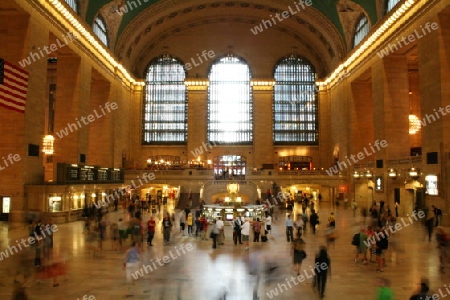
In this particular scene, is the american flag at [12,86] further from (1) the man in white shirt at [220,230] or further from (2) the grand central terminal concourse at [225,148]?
(1) the man in white shirt at [220,230]

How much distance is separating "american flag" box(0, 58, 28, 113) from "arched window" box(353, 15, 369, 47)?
25330 mm

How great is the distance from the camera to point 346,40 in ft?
→ 116

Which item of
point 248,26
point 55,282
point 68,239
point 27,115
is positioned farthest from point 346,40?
point 55,282

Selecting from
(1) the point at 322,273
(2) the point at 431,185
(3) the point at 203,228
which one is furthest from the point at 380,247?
(2) the point at 431,185

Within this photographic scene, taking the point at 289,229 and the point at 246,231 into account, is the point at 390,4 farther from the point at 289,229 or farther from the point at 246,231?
the point at 246,231

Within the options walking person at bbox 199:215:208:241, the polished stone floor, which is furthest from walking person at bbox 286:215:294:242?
walking person at bbox 199:215:208:241

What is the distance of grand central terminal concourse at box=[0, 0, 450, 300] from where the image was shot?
10.1 meters

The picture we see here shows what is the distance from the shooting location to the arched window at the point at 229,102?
4509 centimetres

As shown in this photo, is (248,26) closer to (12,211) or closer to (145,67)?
(145,67)

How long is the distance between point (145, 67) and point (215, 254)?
→ 35.6m

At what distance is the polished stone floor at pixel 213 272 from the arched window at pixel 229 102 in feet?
98.4

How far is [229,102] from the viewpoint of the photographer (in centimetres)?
4541

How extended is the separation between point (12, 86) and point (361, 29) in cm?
2698

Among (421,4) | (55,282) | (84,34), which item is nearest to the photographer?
(55,282)
